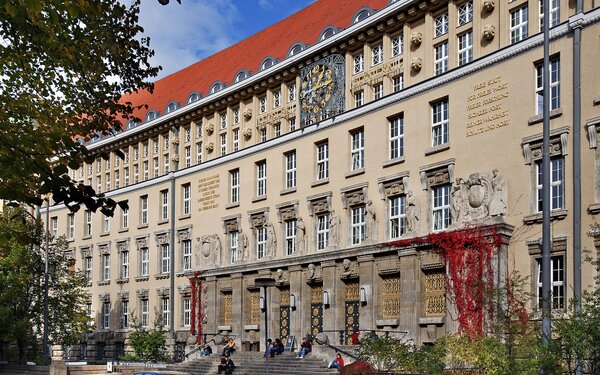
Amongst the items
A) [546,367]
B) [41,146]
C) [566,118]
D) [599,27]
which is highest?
[599,27]

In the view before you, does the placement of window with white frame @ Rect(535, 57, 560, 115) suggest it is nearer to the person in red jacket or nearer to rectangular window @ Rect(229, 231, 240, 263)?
the person in red jacket

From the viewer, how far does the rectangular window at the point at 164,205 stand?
5606 centimetres

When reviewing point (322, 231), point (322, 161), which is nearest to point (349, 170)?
point (322, 161)

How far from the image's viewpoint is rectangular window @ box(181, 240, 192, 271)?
53344mm

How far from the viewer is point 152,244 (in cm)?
5662

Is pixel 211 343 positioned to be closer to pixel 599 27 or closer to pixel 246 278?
pixel 246 278

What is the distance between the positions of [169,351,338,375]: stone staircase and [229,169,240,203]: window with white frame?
8932mm

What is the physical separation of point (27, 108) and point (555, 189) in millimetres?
20465

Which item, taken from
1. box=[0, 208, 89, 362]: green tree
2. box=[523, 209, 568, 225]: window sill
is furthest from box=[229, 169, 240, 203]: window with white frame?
box=[523, 209, 568, 225]: window sill

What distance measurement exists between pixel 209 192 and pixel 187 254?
13.9 feet

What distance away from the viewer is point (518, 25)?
111 ft

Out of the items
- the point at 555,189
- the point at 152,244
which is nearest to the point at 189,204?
the point at 152,244

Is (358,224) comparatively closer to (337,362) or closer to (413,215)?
(413,215)

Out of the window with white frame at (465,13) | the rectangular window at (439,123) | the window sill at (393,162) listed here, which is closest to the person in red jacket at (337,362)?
the window sill at (393,162)
